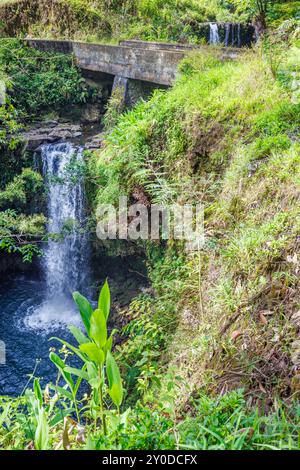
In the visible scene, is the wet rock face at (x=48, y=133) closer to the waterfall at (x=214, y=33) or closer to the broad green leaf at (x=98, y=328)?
the waterfall at (x=214, y=33)

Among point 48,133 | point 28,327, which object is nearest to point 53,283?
point 28,327

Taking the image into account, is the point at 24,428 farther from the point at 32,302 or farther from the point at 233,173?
the point at 32,302

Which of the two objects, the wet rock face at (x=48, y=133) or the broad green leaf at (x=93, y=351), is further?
the wet rock face at (x=48, y=133)

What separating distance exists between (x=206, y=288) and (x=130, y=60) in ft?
21.9

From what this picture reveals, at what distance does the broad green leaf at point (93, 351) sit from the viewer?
2.06 metres

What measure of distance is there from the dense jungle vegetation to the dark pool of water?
1.53 m

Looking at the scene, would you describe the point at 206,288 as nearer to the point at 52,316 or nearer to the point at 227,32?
the point at 52,316

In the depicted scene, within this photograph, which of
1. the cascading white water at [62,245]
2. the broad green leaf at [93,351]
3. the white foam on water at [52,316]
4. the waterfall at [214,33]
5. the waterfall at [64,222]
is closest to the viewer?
the broad green leaf at [93,351]

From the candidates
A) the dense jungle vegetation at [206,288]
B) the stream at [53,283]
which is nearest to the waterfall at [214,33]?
the dense jungle vegetation at [206,288]

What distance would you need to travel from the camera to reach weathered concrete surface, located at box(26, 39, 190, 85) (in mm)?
7590

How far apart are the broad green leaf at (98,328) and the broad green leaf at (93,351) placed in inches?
1.7

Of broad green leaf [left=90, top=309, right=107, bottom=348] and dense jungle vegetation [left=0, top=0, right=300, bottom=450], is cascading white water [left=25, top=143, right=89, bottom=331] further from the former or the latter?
broad green leaf [left=90, top=309, right=107, bottom=348]

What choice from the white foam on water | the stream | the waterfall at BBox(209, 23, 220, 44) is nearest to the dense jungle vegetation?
the stream

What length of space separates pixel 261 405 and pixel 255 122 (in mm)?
3426
